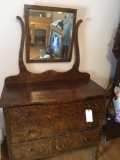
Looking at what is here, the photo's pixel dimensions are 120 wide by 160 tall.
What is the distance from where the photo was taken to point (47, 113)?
4.04 feet

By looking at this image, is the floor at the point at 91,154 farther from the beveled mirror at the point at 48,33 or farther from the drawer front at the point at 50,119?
the beveled mirror at the point at 48,33

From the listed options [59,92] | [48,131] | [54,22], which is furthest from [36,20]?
[48,131]

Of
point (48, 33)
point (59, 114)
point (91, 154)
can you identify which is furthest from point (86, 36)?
point (91, 154)

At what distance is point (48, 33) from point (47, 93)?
56 centimetres

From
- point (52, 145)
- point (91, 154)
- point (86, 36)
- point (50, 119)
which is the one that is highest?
point (86, 36)

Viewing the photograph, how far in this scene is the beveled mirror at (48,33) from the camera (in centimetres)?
134

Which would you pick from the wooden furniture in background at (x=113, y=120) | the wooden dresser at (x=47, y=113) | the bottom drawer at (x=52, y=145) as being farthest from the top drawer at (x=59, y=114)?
the wooden furniture in background at (x=113, y=120)

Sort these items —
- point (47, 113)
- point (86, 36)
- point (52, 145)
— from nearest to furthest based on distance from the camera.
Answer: point (47, 113), point (52, 145), point (86, 36)

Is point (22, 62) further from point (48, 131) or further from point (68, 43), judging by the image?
point (48, 131)

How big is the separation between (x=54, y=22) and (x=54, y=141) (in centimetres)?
109

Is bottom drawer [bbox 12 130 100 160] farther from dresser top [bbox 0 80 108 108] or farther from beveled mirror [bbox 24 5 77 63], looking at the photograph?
beveled mirror [bbox 24 5 77 63]

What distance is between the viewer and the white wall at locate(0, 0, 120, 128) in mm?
1330

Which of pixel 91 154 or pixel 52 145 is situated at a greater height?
pixel 52 145

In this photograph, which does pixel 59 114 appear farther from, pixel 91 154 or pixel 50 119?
pixel 91 154
